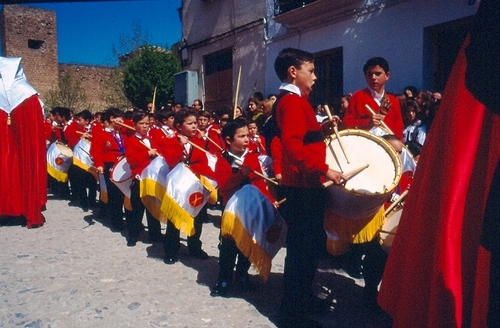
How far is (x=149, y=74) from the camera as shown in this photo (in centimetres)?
1830

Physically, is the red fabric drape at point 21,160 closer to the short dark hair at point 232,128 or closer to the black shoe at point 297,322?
the short dark hair at point 232,128

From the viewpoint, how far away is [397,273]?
7.11 feet

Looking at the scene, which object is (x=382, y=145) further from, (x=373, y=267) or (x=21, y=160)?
(x=21, y=160)

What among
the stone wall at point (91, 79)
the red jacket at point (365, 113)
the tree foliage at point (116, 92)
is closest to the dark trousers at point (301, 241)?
the red jacket at point (365, 113)

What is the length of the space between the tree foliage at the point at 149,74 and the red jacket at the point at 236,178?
1424 cm

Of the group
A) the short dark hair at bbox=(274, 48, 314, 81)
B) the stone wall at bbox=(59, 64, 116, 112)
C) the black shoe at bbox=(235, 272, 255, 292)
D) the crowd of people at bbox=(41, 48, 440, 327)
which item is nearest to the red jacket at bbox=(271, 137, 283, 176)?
the crowd of people at bbox=(41, 48, 440, 327)

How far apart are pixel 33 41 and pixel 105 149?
1087 inches

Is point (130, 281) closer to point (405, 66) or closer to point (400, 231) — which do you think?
point (400, 231)

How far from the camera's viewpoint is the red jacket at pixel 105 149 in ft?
22.8

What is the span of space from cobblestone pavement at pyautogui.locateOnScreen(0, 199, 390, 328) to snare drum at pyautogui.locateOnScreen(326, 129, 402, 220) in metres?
0.84

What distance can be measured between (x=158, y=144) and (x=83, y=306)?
2390 millimetres

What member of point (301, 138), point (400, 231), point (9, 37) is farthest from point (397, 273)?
point (9, 37)

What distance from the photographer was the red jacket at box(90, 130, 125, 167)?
273 inches

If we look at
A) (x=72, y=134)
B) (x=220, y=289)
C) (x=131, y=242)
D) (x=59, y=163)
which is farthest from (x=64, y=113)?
(x=220, y=289)
